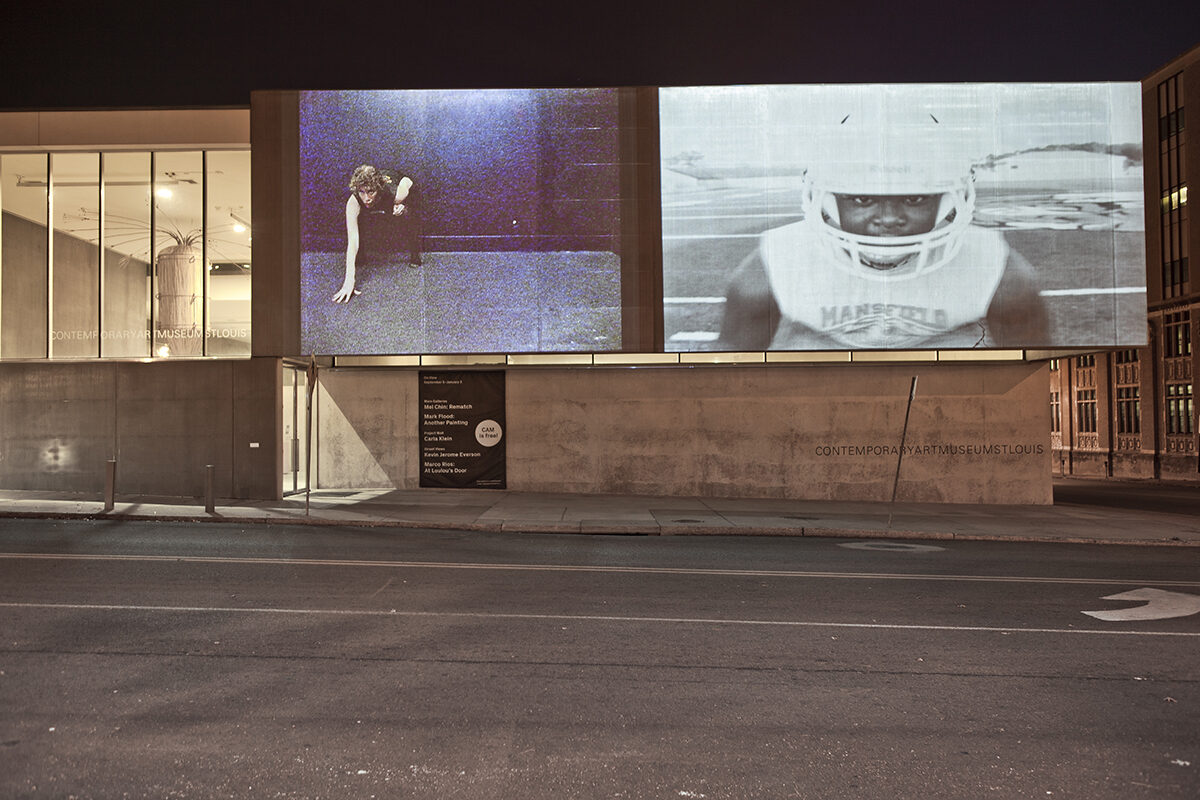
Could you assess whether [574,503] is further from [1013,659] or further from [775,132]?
[1013,659]

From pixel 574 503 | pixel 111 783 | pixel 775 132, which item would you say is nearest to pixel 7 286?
pixel 574 503

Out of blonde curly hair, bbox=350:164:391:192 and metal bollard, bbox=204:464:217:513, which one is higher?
blonde curly hair, bbox=350:164:391:192

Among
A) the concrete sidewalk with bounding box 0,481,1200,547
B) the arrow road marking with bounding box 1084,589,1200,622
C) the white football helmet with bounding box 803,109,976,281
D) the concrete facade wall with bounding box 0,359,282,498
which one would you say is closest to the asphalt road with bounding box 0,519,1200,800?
the arrow road marking with bounding box 1084,589,1200,622

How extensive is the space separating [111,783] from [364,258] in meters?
16.5

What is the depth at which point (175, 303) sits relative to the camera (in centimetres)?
1914

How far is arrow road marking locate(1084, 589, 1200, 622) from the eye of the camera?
8.12m

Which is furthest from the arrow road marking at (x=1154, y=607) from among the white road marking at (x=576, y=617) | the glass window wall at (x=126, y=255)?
the glass window wall at (x=126, y=255)

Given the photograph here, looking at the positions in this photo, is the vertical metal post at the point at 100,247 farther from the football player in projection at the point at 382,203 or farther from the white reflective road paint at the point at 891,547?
the white reflective road paint at the point at 891,547

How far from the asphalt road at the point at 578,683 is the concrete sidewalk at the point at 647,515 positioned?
14.5ft

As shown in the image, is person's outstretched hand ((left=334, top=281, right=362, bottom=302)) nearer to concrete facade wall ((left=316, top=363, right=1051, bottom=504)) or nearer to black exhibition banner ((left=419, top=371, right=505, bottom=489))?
black exhibition banner ((left=419, top=371, right=505, bottom=489))

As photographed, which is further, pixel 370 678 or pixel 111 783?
pixel 370 678

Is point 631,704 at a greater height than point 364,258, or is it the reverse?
point 364,258

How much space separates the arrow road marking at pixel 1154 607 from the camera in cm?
812

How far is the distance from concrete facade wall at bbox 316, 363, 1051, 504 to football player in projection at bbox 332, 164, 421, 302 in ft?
13.4
